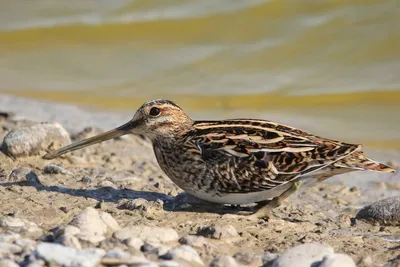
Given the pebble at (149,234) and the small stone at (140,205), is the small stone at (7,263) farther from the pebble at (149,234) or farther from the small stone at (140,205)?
the small stone at (140,205)

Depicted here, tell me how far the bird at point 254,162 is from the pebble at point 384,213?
376 mm

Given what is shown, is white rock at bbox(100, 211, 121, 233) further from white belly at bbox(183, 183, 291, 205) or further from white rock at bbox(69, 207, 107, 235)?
white belly at bbox(183, 183, 291, 205)

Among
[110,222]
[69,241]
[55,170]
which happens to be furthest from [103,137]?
[69,241]

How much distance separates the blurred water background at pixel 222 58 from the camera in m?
13.0

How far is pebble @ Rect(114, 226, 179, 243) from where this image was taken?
234 inches

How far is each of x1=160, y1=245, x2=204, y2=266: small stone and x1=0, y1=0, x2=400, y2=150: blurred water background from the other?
611 centimetres

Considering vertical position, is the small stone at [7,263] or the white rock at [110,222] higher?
the white rock at [110,222]

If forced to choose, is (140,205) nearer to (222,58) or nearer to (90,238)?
(90,238)

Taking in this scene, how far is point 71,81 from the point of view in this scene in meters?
14.2

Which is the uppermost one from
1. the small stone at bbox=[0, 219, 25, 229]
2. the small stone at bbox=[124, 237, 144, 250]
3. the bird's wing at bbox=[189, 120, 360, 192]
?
the bird's wing at bbox=[189, 120, 360, 192]

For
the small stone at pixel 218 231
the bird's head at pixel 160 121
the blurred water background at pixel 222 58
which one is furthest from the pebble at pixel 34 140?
the blurred water background at pixel 222 58

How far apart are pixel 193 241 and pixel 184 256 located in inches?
13.2

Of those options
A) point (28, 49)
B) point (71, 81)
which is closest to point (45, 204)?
point (71, 81)

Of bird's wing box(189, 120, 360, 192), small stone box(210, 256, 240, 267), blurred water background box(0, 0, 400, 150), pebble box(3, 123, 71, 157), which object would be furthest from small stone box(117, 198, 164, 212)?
blurred water background box(0, 0, 400, 150)
